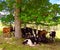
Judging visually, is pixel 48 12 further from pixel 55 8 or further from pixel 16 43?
pixel 16 43

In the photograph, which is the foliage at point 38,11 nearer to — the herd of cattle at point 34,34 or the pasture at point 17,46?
the herd of cattle at point 34,34

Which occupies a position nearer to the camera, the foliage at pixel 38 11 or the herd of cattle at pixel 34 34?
the foliage at pixel 38 11

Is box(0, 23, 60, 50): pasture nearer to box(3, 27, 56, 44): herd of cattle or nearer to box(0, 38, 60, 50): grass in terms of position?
box(0, 38, 60, 50): grass

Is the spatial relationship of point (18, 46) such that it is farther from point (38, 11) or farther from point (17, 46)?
point (38, 11)

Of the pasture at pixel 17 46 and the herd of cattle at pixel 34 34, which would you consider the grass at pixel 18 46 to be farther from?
the herd of cattle at pixel 34 34

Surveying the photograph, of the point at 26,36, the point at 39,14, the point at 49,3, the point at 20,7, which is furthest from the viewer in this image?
the point at 26,36

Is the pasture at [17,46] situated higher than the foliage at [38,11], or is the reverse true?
the foliage at [38,11]

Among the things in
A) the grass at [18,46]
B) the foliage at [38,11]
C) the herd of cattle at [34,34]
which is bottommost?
the grass at [18,46]

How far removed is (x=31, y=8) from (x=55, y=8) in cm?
119

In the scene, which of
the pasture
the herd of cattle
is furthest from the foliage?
the pasture

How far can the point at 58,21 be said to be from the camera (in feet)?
32.1

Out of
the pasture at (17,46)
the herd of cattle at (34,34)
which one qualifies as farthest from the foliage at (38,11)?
the pasture at (17,46)

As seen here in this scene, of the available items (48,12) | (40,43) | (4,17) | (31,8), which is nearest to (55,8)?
(48,12)

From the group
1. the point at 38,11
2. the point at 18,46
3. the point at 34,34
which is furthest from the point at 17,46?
the point at 38,11
